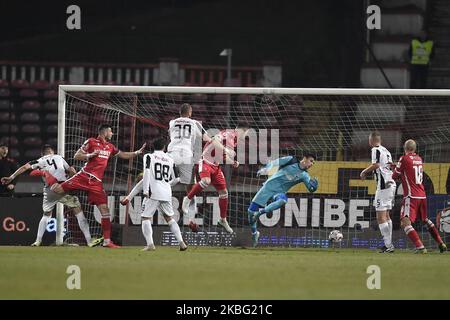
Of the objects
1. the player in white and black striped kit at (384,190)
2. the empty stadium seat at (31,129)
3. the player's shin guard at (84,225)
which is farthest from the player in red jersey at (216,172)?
the empty stadium seat at (31,129)

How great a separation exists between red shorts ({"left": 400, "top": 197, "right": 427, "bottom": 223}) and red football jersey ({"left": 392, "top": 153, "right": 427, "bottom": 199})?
0.07 m

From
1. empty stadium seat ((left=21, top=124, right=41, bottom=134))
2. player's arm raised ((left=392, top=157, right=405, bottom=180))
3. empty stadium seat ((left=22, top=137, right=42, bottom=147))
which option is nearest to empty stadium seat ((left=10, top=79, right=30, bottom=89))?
empty stadium seat ((left=21, top=124, right=41, bottom=134))

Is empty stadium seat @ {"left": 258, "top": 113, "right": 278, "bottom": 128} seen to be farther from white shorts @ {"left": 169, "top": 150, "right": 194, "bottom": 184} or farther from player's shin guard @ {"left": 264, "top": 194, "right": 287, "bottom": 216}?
player's shin guard @ {"left": 264, "top": 194, "right": 287, "bottom": 216}

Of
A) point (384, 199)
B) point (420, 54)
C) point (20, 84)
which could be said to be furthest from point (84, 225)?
point (420, 54)

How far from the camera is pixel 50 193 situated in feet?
60.3

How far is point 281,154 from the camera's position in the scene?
20188 millimetres

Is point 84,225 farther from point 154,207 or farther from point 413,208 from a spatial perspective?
point 413,208

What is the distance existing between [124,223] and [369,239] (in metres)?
4.29

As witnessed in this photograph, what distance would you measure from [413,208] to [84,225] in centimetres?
534

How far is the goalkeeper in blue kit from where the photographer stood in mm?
18250

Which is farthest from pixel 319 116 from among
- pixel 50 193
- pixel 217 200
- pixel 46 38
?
pixel 46 38

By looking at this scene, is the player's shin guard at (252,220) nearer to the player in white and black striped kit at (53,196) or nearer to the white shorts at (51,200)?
the player in white and black striped kit at (53,196)

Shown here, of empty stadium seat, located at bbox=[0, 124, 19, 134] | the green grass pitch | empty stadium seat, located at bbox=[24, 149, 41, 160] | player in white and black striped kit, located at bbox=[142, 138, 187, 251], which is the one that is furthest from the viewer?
empty stadium seat, located at bbox=[0, 124, 19, 134]
